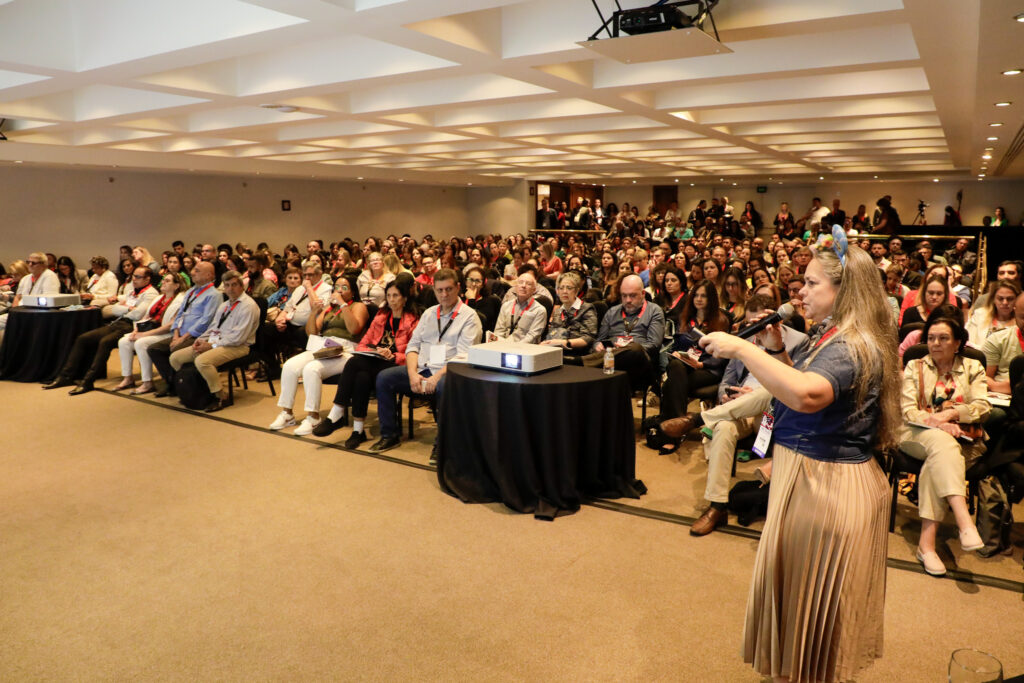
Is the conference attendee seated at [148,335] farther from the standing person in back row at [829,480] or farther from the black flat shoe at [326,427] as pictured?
the standing person in back row at [829,480]

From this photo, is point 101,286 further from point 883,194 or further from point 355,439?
point 883,194

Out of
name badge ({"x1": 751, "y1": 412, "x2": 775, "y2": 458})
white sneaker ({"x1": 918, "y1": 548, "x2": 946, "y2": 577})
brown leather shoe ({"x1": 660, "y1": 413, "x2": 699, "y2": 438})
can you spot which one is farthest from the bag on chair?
white sneaker ({"x1": 918, "y1": 548, "x2": 946, "y2": 577})

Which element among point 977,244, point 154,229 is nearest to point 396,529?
point 977,244

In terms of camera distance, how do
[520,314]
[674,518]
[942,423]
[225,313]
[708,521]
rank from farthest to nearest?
[225,313] < [520,314] < [674,518] < [708,521] < [942,423]

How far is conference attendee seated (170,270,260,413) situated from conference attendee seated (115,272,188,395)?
599mm

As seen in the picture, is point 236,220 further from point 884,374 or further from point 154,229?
point 884,374

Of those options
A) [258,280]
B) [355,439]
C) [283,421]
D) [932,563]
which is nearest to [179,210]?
[258,280]

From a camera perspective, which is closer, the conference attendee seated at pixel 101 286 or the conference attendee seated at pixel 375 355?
the conference attendee seated at pixel 375 355

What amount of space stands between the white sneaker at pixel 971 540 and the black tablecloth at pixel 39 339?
304 inches

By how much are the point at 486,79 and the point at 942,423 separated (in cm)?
Answer: 508

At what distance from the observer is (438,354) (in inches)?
188

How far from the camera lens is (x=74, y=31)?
17.0 ft

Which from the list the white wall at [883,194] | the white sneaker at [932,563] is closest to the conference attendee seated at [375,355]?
the white sneaker at [932,563]

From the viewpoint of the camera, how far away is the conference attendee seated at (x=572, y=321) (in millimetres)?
5438
